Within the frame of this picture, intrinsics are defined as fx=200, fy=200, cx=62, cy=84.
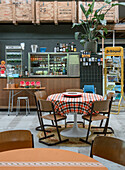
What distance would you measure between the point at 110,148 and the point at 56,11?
25.2ft

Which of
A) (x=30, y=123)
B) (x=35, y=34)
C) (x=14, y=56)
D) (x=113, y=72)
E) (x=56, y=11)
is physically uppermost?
(x=56, y=11)

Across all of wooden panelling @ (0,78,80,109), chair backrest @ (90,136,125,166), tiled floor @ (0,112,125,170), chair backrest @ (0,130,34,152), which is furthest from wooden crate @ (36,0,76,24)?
chair backrest @ (90,136,125,166)

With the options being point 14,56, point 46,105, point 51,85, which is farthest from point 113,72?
point 14,56

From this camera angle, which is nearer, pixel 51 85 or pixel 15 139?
pixel 15 139

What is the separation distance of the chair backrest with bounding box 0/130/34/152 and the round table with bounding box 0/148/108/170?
311 millimetres

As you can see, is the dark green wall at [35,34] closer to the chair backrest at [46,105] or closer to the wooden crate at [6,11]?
the wooden crate at [6,11]

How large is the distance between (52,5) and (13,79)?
11.9ft

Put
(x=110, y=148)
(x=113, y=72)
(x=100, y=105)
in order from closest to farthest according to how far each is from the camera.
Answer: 1. (x=110, y=148)
2. (x=100, y=105)
3. (x=113, y=72)

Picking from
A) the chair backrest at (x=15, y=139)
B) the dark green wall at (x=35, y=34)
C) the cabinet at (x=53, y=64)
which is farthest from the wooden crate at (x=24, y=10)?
the chair backrest at (x=15, y=139)

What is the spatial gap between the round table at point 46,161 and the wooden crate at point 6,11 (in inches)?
311

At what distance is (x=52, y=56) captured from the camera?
8477 millimetres

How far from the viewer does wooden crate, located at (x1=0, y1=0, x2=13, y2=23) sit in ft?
27.3

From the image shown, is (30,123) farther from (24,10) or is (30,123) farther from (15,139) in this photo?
(24,10)

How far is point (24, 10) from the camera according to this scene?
27.3ft
